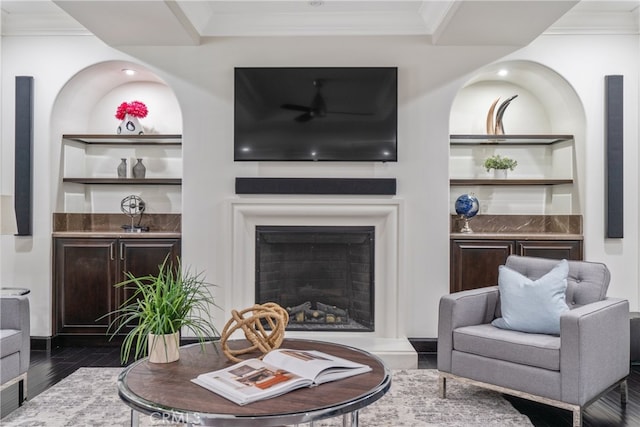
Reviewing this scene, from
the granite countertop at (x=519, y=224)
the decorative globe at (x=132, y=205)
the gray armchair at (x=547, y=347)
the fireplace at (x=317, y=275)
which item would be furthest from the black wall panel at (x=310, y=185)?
the gray armchair at (x=547, y=347)

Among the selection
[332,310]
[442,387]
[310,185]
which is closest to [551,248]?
[442,387]

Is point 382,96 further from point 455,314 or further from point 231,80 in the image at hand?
point 455,314

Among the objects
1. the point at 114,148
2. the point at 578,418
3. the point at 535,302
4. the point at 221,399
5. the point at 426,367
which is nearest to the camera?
the point at 221,399

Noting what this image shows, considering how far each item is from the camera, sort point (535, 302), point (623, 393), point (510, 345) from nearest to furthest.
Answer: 1. point (510, 345)
2. point (535, 302)
3. point (623, 393)

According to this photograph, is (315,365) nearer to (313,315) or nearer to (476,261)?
(313,315)

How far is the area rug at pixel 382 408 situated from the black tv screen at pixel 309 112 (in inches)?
74.6

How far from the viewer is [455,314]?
9.25 ft

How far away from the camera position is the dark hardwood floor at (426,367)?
2.59 metres

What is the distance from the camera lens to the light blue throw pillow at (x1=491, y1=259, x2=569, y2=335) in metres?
2.63

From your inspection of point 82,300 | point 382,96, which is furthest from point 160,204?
point 382,96

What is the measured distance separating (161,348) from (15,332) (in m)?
1.22

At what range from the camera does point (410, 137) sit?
12.9ft

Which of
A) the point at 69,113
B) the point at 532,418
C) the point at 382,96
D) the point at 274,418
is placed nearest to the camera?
the point at 274,418

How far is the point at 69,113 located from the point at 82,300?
1.67 m
